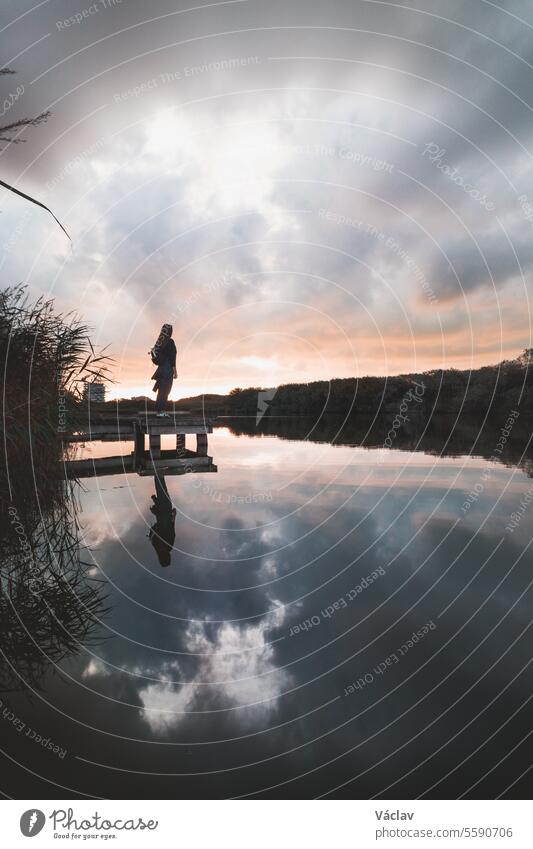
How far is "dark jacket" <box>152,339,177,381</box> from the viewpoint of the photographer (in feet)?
56.2

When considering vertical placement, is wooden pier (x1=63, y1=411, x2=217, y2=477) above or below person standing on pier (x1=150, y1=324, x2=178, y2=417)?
below

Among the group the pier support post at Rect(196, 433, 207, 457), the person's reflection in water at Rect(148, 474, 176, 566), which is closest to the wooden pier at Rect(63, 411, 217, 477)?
the pier support post at Rect(196, 433, 207, 457)

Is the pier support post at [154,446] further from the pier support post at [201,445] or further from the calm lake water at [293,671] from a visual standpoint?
the calm lake water at [293,671]

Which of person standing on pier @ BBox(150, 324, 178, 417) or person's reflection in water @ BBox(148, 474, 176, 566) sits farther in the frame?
person standing on pier @ BBox(150, 324, 178, 417)

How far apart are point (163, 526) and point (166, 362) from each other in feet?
31.0

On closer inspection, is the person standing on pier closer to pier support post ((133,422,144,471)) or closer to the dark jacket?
the dark jacket

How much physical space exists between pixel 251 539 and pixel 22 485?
412 centimetres

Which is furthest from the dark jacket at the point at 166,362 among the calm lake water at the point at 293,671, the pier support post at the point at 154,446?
the calm lake water at the point at 293,671

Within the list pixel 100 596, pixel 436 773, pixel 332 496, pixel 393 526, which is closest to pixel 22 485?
pixel 100 596

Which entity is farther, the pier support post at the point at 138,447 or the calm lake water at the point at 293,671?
the pier support post at the point at 138,447

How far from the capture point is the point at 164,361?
17.2m

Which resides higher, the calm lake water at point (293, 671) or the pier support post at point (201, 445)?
the pier support post at point (201, 445)

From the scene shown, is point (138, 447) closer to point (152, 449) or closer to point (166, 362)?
point (152, 449)

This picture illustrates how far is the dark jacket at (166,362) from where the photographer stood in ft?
56.2
